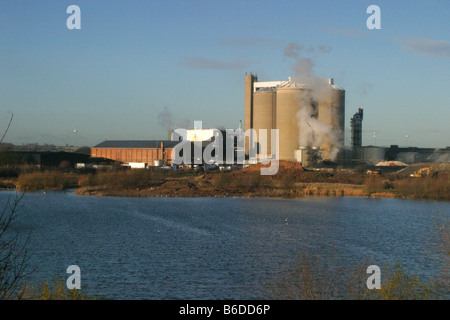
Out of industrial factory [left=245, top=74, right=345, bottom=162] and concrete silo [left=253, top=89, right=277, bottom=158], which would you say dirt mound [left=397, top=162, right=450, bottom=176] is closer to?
industrial factory [left=245, top=74, right=345, bottom=162]

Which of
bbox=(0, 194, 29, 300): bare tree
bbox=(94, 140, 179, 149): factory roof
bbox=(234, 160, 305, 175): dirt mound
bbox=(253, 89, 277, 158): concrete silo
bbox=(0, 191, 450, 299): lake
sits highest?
bbox=(253, 89, 277, 158): concrete silo

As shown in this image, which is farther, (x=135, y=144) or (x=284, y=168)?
(x=135, y=144)

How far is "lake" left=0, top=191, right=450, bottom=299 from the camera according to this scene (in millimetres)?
17141

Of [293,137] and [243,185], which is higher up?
[293,137]

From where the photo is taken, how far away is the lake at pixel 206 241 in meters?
17.1

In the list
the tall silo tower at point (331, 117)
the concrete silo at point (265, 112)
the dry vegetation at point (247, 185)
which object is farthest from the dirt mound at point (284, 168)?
the concrete silo at point (265, 112)

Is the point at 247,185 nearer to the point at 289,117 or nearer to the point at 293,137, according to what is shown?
the point at 293,137

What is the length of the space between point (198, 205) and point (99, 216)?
1008 cm

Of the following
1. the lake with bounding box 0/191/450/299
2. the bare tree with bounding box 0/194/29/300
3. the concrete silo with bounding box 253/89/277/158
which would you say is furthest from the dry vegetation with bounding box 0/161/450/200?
the bare tree with bounding box 0/194/29/300

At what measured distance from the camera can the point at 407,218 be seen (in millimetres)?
34125

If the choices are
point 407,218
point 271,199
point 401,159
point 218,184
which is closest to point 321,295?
point 407,218

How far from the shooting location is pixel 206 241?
24.7 m

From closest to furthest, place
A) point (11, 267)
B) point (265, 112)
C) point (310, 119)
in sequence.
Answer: point (11, 267) < point (310, 119) < point (265, 112)

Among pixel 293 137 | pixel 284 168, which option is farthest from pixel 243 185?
pixel 293 137
